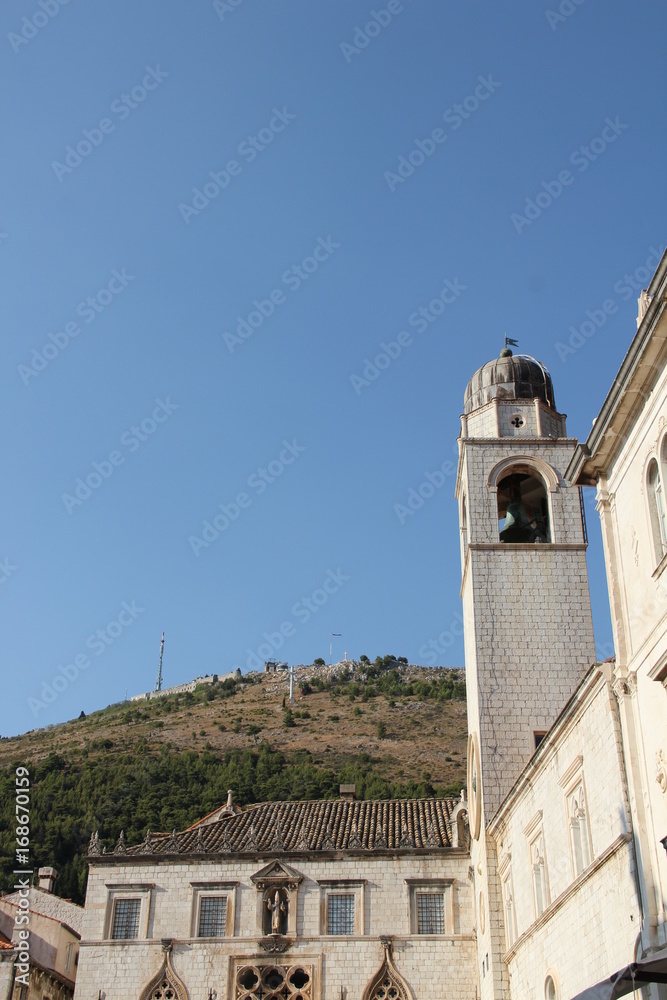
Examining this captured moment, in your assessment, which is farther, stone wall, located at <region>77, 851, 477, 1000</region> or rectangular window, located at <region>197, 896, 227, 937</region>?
rectangular window, located at <region>197, 896, 227, 937</region>

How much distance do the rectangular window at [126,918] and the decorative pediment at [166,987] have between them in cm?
142

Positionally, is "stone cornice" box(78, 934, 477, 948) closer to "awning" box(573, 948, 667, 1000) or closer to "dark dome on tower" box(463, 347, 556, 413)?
"dark dome on tower" box(463, 347, 556, 413)

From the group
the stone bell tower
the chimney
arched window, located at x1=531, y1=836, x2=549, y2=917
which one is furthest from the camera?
the chimney

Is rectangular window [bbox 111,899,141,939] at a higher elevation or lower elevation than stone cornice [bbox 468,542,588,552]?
lower

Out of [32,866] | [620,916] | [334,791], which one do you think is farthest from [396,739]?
[620,916]

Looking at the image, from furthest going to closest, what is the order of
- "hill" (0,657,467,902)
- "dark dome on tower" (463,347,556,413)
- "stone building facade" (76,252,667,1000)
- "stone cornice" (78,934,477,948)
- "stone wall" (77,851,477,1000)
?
"hill" (0,657,467,902) → "dark dome on tower" (463,347,556,413) → "stone cornice" (78,934,477,948) → "stone wall" (77,851,477,1000) → "stone building facade" (76,252,667,1000)

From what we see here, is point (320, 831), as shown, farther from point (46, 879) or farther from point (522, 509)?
point (46, 879)

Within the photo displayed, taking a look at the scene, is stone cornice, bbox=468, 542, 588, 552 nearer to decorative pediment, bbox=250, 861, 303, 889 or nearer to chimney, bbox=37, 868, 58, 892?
decorative pediment, bbox=250, 861, 303, 889

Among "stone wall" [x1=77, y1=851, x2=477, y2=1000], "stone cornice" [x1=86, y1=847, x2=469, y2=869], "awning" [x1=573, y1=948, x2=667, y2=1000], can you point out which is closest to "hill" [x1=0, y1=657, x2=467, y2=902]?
"stone cornice" [x1=86, y1=847, x2=469, y2=869]

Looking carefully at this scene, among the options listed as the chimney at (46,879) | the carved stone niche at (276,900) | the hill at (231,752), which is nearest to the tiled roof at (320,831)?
the carved stone niche at (276,900)

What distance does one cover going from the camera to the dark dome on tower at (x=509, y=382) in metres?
33.6

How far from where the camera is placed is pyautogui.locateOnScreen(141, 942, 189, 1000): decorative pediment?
2997cm

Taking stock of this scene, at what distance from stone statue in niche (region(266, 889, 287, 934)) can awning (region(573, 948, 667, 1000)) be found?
19.7m

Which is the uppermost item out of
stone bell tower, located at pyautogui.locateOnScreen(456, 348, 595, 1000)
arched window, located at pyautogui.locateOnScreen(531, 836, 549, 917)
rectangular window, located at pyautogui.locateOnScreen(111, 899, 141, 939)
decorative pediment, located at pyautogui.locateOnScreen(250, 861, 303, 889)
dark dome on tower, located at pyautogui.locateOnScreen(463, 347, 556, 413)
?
dark dome on tower, located at pyautogui.locateOnScreen(463, 347, 556, 413)
